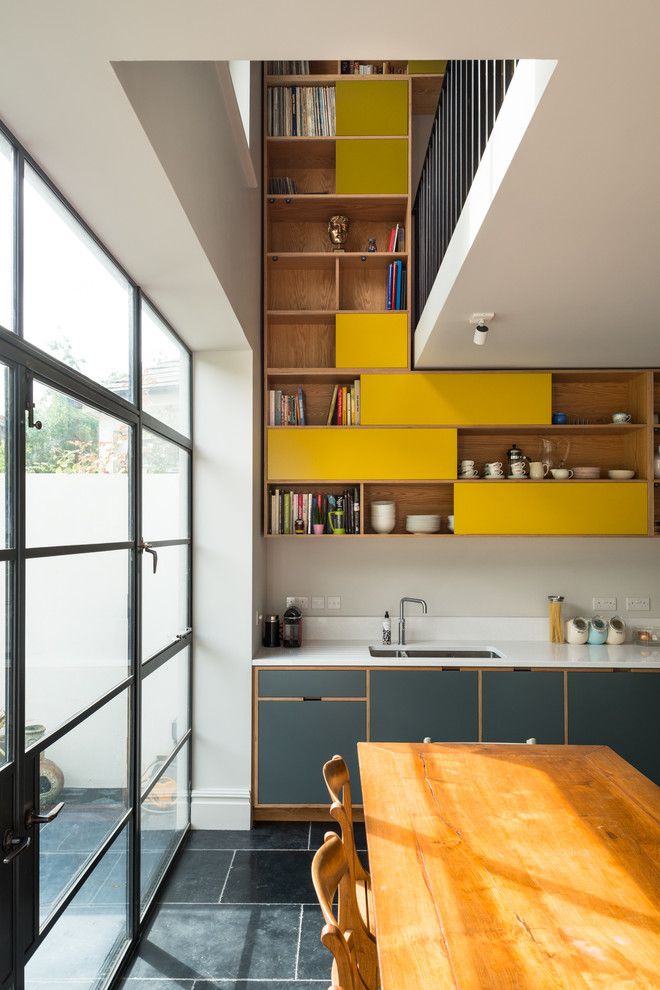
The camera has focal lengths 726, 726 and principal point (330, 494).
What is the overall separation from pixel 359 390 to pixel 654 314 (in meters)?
1.69

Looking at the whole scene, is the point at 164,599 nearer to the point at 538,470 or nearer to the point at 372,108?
the point at 538,470

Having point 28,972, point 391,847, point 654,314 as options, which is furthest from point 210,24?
point 654,314

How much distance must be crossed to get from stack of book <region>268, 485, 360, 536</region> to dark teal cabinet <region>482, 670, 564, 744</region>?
1.21 metres

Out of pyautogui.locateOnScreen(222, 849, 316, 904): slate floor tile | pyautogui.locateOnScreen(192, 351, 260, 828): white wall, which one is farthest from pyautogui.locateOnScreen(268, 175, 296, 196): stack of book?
pyautogui.locateOnScreen(222, 849, 316, 904): slate floor tile

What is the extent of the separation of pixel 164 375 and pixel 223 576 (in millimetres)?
1168

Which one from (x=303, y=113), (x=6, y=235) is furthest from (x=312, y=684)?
(x=303, y=113)

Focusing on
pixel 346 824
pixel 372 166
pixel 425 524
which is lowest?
pixel 346 824

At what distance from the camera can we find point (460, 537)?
4496 mm

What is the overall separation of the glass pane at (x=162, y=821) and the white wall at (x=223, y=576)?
179mm

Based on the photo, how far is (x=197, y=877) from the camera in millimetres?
3324

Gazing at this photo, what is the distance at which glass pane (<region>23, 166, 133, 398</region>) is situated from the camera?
1894 millimetres

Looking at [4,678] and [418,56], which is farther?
[4,678]

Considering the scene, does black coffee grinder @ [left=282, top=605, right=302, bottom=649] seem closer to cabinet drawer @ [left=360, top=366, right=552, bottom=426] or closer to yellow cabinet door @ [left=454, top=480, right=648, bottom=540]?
yellow cabinet door @ [left=454, top=480, right=648, bottom=540]

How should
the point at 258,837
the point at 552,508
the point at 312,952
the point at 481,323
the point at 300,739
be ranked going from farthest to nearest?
the point at 552,508
the point at 300,739
the point at 258,837
the point at 481,323
the point at 312,952
